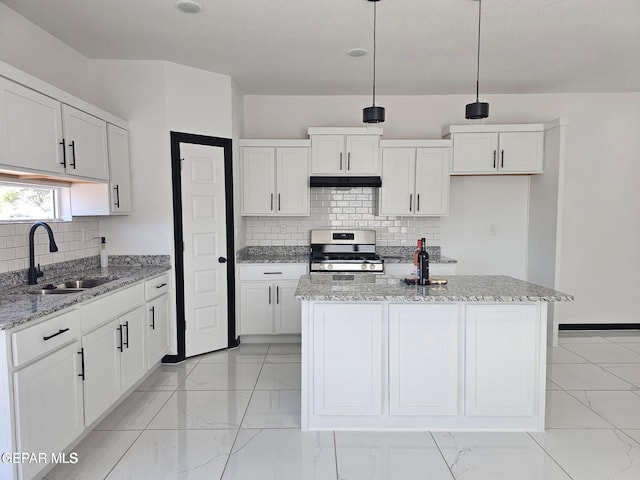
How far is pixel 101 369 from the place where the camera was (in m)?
2.36

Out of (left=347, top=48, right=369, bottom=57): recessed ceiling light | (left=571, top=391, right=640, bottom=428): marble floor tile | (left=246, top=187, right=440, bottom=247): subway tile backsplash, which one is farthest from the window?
(left=571, top=391, right=640, bottom=428): marble floor tile

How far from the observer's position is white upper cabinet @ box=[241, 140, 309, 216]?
4.20m

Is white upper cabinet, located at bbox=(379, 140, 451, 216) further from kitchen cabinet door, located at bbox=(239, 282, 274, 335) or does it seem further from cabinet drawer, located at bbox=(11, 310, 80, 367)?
cabinet drawer, located at bbox=(11, 310, 80, 367)

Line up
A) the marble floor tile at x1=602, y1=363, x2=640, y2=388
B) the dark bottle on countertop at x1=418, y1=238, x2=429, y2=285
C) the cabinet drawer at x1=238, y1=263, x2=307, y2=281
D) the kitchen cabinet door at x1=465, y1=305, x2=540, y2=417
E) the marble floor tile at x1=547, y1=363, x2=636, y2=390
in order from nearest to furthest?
1. the kitchen cabinet door at x1=465, y1=305, x2=540, y2=417
2. the dark bottle on countertop at x1=418, y1=238, x2=429, y2=285
3. the marble floor tile at x1=547, y1=363, x2=636, y2=390
4. the marble floor tile at x1=602, y1=363, x2=640, y2=388
5. the cabinet drawer at x1=238, y1=263, x2=307, y2=281

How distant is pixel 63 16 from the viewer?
268 cm

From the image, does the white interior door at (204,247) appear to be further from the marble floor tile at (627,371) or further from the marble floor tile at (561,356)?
the marble floor tile at (627,371)

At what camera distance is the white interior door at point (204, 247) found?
3578mm

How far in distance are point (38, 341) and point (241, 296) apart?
7.50 ft

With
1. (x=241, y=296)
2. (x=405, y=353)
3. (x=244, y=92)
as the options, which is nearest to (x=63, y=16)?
(x=244, y=92)

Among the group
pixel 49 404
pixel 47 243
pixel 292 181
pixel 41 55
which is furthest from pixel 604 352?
pixel 41 55

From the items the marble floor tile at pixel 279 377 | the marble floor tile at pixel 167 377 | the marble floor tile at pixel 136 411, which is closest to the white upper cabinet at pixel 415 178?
the marble floor tile at pixel 279 377

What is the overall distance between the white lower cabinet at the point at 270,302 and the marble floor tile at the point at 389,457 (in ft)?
5.94

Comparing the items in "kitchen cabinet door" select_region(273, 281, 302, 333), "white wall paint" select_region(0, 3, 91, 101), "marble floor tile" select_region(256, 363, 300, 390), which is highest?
"white wall paint" select_region(0, 3, 91, 101)

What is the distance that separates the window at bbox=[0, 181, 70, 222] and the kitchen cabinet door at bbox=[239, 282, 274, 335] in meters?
1.78
